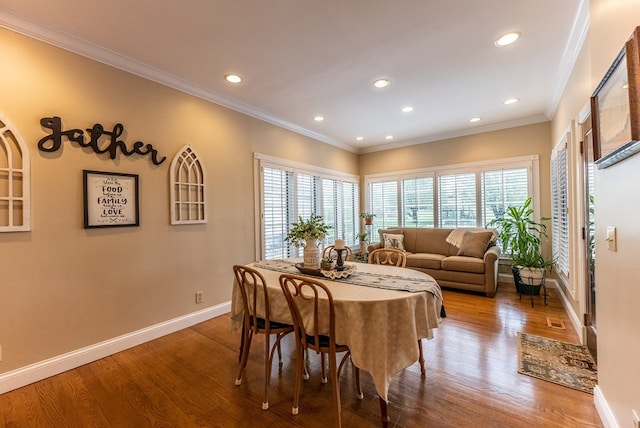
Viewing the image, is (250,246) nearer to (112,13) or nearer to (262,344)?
(262,344)

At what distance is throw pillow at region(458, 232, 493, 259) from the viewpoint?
14.6 ft

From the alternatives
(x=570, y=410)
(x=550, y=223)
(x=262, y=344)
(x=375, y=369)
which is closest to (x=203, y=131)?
(x=262, y=344)

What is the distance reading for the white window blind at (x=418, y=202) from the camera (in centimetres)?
565

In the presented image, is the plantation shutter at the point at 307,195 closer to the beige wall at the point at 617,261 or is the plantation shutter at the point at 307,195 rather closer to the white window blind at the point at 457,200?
the white window blind at the point at 457,200

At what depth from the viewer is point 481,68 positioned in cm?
296

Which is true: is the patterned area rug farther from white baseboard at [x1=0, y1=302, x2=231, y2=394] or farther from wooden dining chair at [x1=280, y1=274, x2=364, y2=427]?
white baseboard at [x1=0, y1=302, x2=231, y2=394]

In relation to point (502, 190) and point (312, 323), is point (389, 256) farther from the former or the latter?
point (502, 190)

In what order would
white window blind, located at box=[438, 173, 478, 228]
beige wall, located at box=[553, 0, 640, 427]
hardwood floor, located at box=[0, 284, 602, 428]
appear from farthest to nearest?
white window blind, located at box=[438, 173, 478, 228] < hardwood floor, located at box=[0, 284, 602, 428] < beige wall, located at box=[553, 0, 640, 427]

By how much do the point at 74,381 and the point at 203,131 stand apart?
267 centimetres

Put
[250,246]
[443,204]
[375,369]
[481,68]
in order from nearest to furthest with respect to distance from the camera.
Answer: [375,369], [481,68], [250,246], [443,204]

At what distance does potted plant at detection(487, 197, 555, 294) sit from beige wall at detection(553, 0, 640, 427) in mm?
2385

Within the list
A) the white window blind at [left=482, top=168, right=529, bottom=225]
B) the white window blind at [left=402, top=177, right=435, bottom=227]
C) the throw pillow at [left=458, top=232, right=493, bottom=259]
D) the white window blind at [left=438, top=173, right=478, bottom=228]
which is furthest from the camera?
the white window blind at [left=402, top=177, right=435, bottom=227]

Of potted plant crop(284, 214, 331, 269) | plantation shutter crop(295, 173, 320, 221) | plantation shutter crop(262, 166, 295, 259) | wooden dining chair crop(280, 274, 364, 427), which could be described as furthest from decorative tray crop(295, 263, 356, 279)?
plantation shutter crop(295, 173, 320, 221)

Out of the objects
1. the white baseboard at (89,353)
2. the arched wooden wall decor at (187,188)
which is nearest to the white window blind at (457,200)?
the arched wooden wall decor at (187,188)
